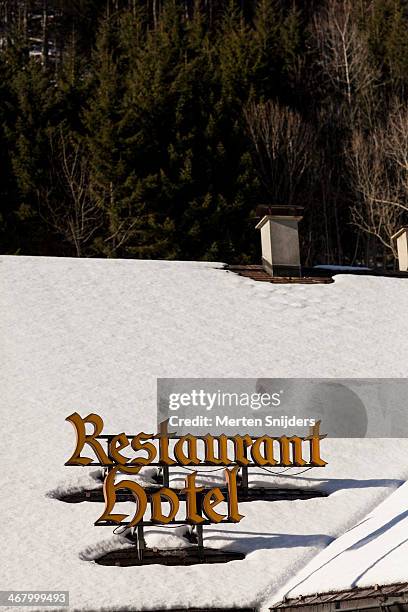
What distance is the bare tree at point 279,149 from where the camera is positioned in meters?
38.9

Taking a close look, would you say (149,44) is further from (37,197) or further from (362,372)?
(362,372)

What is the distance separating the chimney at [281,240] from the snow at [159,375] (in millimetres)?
1017

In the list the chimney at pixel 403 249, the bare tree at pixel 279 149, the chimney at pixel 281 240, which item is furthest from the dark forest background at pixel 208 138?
the chimney at pixel 281 240

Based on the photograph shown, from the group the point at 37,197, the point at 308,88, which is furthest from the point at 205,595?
the point at 308,88

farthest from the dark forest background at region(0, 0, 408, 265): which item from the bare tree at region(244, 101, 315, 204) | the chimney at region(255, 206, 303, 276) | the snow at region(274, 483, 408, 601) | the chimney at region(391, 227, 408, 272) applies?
the snow at region(274, 483, 408, 601)

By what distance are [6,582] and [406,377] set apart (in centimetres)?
874

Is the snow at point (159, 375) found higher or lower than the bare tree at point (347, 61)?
lower

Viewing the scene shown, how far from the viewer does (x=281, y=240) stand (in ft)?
74.2

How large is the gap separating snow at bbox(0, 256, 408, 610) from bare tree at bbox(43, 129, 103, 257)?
13402mm

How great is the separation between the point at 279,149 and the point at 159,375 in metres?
24.3

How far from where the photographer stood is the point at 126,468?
42.1 ft

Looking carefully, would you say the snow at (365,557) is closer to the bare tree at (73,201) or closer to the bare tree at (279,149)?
the bare tree at (73,201)

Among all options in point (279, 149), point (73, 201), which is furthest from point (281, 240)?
point (279, 149)

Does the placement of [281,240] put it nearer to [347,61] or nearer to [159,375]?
[159,375]
